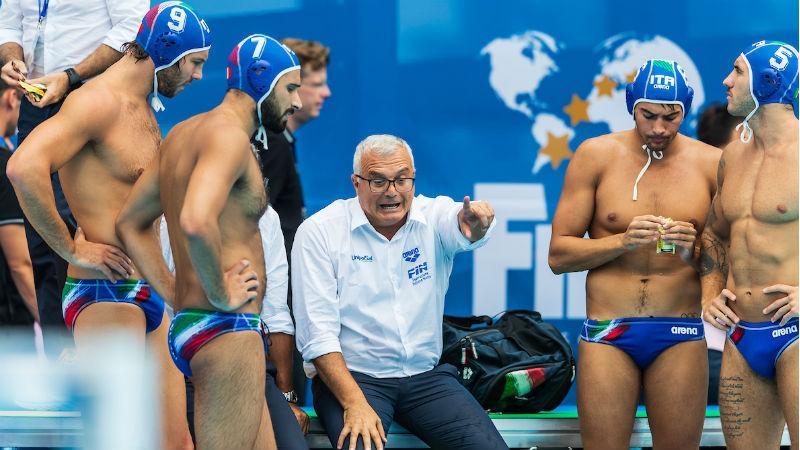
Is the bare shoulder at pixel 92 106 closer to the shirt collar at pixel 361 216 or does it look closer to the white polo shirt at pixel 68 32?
the white polo shirt at pixel 68 32

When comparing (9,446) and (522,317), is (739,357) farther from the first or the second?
(9,446)

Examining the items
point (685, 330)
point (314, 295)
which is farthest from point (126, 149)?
point (685, 330)

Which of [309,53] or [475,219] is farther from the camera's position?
[309,53]

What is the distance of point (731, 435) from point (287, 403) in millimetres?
1723

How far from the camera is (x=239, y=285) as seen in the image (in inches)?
148

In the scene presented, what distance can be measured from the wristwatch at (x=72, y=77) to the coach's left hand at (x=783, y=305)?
288 centimetres

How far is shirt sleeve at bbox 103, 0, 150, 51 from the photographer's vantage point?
5027 mm

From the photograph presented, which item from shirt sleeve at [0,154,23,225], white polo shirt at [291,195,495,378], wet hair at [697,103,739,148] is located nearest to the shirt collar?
white polo shirt at [291,195,495,378]

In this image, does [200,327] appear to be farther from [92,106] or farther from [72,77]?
[72,77]

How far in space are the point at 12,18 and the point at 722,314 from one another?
335cm

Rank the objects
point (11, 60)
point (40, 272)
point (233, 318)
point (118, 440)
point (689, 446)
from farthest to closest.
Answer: point (40, 272) → point (11, 60) → point (689, 446) → point (118, 440) → point (233, 318)

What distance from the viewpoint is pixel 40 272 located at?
17.7 feet

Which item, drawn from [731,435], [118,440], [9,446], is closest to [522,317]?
[731,435]

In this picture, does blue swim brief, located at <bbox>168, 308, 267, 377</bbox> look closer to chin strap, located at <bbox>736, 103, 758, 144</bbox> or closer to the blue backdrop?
chin strap, located at <bbox>736, 103, 758, 144</bbox>
